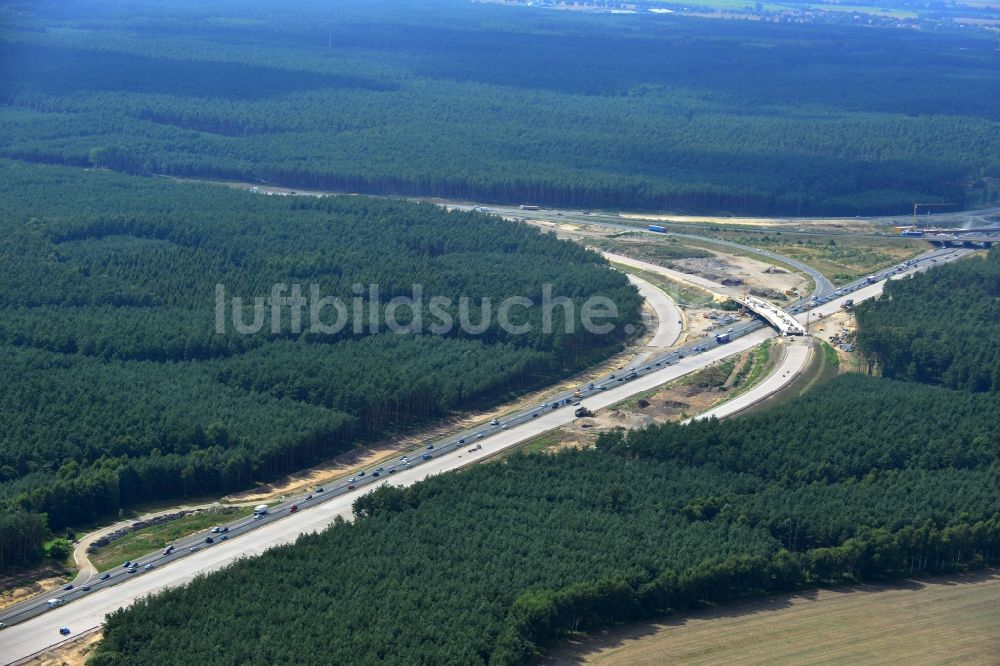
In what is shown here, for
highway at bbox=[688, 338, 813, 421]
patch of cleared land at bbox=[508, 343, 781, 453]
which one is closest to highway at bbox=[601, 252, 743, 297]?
highway at bbox=[688, 338, 813, 421]

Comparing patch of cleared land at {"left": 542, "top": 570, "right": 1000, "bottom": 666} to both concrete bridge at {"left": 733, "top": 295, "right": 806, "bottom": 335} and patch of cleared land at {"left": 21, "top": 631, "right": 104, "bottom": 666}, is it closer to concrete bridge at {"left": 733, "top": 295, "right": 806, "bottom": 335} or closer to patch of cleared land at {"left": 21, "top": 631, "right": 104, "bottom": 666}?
patch of cleared land at {"left": 21, "top": 631, "right": 104, "bottom": 666}

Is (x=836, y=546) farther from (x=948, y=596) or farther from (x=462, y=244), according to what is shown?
(x=462, y=244)

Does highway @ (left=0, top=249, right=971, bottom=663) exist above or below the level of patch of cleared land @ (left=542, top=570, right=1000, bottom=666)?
above

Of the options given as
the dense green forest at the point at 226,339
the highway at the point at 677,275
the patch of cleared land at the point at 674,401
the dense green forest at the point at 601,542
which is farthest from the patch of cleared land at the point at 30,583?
the highway at the point at 677,275

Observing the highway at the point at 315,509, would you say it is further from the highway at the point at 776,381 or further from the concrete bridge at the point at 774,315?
the highway at the point at 776,381

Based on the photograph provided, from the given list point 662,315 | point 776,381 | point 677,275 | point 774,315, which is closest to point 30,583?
point 776,381

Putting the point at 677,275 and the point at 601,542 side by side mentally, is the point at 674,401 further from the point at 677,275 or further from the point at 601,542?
the point at 677,275
